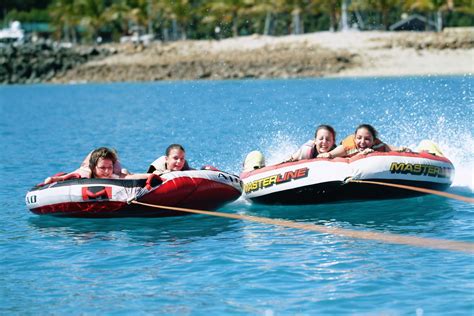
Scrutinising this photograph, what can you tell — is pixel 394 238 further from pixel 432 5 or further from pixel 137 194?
pixel 432 5

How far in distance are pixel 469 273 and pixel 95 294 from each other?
3.52 metres

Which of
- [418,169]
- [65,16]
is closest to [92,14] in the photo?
[65,16]

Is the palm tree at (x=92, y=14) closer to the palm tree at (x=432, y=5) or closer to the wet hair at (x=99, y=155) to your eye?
the palm tree at (x=432, y=5)

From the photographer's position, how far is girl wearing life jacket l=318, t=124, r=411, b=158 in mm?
12664

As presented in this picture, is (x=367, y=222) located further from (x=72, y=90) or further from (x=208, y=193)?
(x=72, y=90)

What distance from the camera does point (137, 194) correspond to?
11672 mm

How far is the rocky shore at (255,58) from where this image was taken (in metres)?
55.3

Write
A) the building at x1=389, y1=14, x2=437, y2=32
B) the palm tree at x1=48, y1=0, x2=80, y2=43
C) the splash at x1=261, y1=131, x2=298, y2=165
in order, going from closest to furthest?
1. the splash at x1=261, y1=131, x2=298, y2=165
2. the building at x1=389, y1=14, x2=437, y2=32
3. the palm tree at x1=48, y1=0, x2=80, y2=43

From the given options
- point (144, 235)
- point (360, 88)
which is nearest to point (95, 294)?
point (144, 235)

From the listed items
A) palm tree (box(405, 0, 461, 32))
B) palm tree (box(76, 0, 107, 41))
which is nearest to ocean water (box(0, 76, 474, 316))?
palm tree (box(405, 0, 461, 32))

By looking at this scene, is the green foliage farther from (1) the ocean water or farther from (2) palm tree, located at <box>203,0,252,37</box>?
(1) the ocean water

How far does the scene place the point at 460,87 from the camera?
39.8m

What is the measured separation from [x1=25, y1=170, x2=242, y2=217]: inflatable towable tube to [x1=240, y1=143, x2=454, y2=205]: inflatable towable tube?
2.06 ft

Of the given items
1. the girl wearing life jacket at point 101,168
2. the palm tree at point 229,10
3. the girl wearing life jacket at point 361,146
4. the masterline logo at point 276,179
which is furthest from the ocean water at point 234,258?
the palm tree at point 229,10
